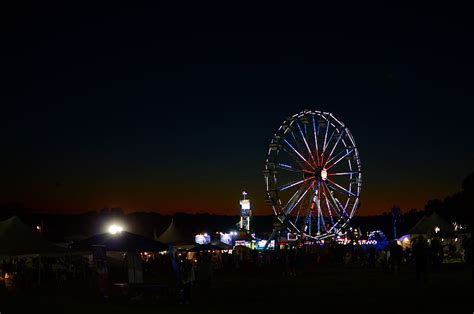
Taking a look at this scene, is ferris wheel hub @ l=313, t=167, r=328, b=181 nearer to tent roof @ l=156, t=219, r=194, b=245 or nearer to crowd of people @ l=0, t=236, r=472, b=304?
crowd of people @ l=0, t=236, r=472, b=304

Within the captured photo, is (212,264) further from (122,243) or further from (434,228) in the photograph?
(434,228)

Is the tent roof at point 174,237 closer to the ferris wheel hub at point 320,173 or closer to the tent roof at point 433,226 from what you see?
the ferris wheel hub at point 320,173

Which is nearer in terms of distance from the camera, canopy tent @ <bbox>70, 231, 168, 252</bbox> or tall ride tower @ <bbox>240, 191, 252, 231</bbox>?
canopy tent @ <bbox>70, 231, 168, 252</bbox>

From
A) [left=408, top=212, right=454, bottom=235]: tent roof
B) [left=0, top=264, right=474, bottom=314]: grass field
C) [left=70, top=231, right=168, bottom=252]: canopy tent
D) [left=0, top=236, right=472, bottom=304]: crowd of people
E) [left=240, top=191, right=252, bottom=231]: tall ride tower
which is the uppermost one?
[left=240, top=191, right=252, bottom=231]: tall ride tower

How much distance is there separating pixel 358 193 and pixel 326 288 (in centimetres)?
2703

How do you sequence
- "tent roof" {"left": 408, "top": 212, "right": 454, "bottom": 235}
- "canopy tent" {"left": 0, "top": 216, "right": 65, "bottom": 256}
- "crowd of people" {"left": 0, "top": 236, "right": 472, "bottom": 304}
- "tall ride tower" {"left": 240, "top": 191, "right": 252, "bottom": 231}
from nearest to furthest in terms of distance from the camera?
"crowd of people" {"left": 0, "top": 236, "right": 472, "bottom": 304} → "canopy tent" {"left": 0, "top": 216, "right": 65, "bottom": 256} → "tent roof" {"left": 408, "top": 212, "right": 454, "bottom": 235} → "tall ride tower" {"left": 240, "top": 191, "right": 252, "bottom": 231}

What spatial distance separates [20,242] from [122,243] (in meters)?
13.7

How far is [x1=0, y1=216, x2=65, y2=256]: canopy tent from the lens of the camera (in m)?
32.8

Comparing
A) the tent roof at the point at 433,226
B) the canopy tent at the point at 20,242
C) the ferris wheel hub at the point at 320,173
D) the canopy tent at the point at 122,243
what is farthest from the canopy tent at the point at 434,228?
the canopy tent at the point at 122,243

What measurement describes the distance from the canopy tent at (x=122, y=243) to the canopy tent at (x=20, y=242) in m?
11.6

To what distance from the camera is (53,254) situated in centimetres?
3362

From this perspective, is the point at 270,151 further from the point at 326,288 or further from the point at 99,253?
the point at 99,253

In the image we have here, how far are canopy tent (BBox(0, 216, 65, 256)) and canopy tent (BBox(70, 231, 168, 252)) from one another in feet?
38.1

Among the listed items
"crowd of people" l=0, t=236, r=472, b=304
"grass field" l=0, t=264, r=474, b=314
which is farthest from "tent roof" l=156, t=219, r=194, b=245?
"grass field" l=0, t=264, r=474, b=314
